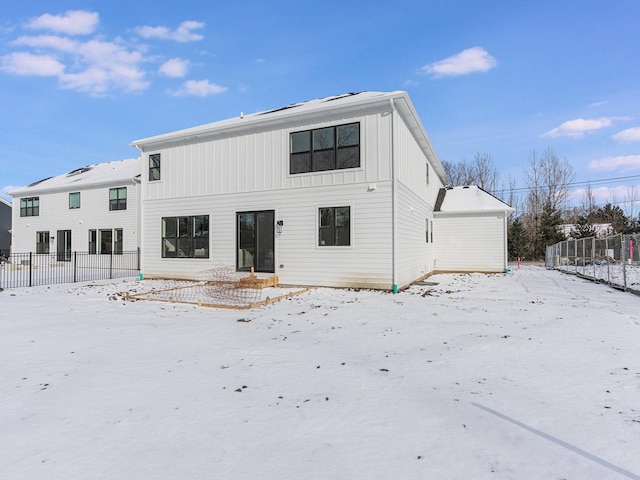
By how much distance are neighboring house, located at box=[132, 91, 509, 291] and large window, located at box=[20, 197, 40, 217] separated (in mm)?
14703

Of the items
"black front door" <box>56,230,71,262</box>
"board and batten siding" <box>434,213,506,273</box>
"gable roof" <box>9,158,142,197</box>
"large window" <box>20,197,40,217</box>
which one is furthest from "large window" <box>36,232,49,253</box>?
"board and batten siding" <box>434,213,506,273</box>

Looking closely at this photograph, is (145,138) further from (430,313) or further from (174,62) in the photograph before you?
(430,313)

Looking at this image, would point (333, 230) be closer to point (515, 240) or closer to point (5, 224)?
point (515, 240)

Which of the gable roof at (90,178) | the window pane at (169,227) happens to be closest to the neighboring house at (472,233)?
the window pane at (169,227)

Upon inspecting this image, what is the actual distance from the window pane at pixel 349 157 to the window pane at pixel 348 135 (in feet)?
0.48

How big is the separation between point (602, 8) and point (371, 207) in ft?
25.1

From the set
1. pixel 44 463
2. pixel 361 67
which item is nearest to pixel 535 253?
pixel 361 67

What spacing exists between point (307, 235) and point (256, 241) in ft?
6.48

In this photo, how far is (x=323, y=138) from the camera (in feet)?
34.8

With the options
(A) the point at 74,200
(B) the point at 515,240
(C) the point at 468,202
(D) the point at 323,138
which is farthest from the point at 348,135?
(B) the point at 515,240

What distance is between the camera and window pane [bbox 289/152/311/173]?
10.8 meters

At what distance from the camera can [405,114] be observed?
10.6m

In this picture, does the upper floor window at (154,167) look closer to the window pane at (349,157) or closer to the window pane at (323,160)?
the window pane at (323,160)

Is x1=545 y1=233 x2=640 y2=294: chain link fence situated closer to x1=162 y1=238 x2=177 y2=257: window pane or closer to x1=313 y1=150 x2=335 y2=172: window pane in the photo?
x1=313 y1=150 x2=335 y2=172: window pane
